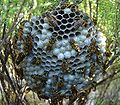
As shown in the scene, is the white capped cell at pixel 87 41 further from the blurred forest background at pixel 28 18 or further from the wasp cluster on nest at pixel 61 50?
the blurred forest background at pixel 28 18

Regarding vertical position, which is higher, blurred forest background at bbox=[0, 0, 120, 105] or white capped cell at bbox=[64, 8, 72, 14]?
white capped cell at bbox=[64, 8, 72, 14]

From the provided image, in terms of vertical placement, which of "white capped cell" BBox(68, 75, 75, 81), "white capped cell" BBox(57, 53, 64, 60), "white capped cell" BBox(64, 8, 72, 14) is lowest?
"white capped cell" BBox(68, 75, 75, 81)

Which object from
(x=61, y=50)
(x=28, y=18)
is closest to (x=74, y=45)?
(x=61, y=50)

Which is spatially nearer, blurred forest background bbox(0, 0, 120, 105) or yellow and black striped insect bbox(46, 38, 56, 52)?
yellow and black striped insect bbox(46, 38, 56, 52)

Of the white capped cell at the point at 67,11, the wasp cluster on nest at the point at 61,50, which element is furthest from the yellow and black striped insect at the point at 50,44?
the white capped cell at the point at 67,11

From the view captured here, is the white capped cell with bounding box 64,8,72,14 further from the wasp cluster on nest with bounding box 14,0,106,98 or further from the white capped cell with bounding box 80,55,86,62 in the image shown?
the white capped cell with bounding box 80,55,86,62

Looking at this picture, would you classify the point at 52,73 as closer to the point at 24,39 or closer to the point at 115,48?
the point at 24,39

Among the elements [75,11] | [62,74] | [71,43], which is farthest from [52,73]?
[75,11]

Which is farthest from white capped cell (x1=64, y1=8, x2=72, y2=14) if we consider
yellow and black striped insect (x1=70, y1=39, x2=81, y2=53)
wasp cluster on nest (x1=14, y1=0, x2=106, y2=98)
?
yellow and black striped insect (x1=70, y1=39, x2=81, y2=53)

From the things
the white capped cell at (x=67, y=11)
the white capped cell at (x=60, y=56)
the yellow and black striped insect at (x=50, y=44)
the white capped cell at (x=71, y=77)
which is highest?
the white capped cell at (x=67, y=11)
